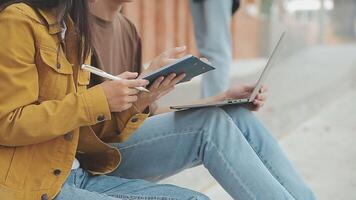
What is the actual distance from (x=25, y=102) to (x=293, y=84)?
5749 mm

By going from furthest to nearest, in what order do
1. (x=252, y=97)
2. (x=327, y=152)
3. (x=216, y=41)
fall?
1. (x=327, y=152)
2. (x=216, y=41)
3. (x=252, y=97)

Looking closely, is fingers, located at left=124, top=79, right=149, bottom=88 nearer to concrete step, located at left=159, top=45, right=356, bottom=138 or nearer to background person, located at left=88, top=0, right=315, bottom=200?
background person, located at left=88, top=0, right=315, bottom=200

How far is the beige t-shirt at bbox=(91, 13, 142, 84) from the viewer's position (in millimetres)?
1910

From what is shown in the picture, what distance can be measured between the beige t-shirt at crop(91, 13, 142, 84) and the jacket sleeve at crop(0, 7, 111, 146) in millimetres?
386

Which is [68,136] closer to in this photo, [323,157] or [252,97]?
[252,97]

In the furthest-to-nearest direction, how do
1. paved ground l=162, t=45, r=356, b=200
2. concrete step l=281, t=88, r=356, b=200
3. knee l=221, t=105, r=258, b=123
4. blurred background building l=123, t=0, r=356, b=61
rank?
blurred background building l=123, t=0, r=356, b=61 < concrete step l=281, t=88, r=356, b=200 < paved ground l=162, t=45, r=356, b=200 < knee l=221, t=105, r=258, b=123

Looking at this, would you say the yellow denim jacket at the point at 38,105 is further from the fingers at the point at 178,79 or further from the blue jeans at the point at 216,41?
the blue jeans at the point at 216,41

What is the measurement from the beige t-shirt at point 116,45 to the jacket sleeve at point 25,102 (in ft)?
1.27

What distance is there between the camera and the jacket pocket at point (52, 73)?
1490mm

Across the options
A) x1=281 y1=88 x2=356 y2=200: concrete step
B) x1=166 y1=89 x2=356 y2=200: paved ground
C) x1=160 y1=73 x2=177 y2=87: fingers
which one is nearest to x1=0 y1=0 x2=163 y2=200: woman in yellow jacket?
x1=160 y1=73 x2=177 y2=87: fingers

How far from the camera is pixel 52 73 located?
150 centimetres

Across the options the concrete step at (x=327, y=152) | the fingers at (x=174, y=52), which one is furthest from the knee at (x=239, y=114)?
the concrete step at (x=327, y=152)

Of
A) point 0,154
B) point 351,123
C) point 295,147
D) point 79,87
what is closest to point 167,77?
point 79,87

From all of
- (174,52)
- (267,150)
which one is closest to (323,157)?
(267,150)
